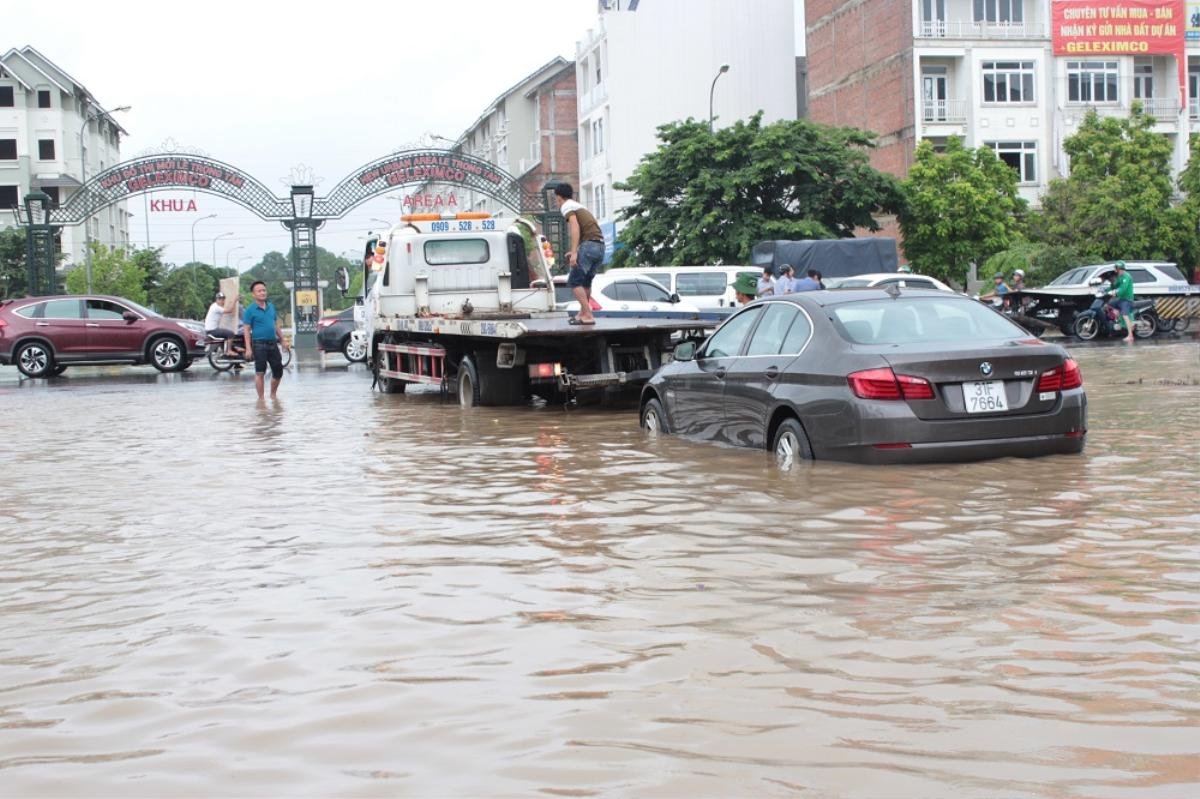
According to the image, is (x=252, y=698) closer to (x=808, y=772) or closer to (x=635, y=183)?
(x=808, y=772)

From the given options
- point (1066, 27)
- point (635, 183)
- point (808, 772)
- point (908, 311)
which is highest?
point (1066, 27)

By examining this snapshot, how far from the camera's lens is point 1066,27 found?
56250 mm

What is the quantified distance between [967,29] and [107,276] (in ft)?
130

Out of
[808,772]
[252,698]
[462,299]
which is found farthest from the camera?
[462,299]

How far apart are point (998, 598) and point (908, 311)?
4561mm

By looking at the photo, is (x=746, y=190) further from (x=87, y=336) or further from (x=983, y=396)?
(x=983, y=396)

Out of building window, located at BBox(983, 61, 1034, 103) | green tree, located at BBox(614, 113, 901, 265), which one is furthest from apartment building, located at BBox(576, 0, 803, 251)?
green tree, located at BBox(614, 113, 901, 265)

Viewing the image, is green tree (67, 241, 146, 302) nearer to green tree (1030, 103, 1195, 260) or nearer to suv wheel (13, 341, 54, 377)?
suv wheel (13, 341, 54, 377)

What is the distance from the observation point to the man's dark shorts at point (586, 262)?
1678 centimetres

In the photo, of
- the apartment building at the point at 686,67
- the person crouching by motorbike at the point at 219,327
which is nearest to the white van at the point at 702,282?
the person crouching by motorbike at the point at 219,327

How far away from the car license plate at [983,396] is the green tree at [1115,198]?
139 ft

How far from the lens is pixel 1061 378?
9.98m

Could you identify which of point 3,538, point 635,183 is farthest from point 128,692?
point 635,183

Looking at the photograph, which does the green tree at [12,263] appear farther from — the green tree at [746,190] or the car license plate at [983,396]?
the car license plate at [983,396]
